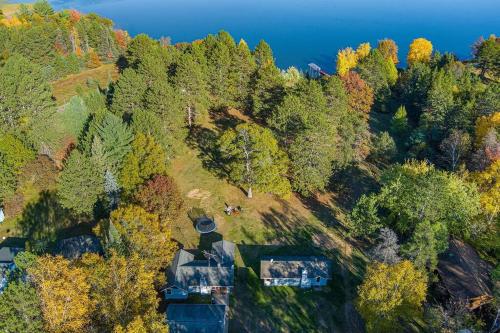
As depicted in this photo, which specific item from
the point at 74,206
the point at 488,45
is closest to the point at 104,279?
the point at 74,206

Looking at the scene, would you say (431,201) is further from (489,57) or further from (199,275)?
(489,57)

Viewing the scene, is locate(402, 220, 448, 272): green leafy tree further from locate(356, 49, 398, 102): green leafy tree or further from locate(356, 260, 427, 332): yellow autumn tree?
locate(356, 49, 398, 102): green leafy tree

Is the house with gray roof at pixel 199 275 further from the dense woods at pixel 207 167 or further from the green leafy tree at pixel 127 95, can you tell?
the green leafy tree at pixel 127 95

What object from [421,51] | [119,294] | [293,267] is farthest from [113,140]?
[421,51]

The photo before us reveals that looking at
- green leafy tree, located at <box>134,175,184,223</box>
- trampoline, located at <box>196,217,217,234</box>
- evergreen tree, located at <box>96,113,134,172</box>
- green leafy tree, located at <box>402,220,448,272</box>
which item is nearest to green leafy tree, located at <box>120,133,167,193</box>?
evergreen tree, located at <box>96,113,134,172</box>

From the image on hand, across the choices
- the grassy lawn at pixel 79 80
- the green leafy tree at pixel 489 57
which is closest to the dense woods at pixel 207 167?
the grassy lawn at pixel 79 80

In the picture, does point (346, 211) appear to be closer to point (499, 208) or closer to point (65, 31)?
point (499, 208)
